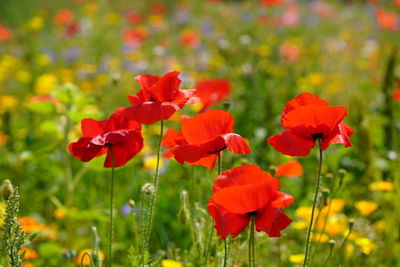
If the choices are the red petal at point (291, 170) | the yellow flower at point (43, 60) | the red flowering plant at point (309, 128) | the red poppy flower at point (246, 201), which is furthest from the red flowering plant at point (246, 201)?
the yellow flower at point (43, 60)

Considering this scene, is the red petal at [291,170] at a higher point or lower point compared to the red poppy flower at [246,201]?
higher

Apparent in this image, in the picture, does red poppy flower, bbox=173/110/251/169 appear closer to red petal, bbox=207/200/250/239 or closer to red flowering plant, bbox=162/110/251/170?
red flowering plant, bbox=162/110/251/170

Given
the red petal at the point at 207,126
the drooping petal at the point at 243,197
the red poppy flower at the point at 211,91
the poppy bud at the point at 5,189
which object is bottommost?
the drooping petal at the point at 243,197

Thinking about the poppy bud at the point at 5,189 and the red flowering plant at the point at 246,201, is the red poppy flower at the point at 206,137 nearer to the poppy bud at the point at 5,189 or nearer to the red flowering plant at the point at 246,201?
the red flowering plant at the point at 246,201

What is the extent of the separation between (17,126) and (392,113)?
2.16m

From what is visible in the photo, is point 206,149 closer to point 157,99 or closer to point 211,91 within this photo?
point 157,99

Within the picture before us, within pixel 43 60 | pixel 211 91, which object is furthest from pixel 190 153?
pixel 43 60

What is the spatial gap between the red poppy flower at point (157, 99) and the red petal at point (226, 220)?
0.78ft

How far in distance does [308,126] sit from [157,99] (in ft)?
1.07

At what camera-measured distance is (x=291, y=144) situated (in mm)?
1090

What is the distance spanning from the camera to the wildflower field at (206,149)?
108cm

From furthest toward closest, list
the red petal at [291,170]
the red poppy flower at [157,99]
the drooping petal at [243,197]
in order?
the red petal at [291,170], the red poppy flower at [157,99], the drooping petal at [243,197]

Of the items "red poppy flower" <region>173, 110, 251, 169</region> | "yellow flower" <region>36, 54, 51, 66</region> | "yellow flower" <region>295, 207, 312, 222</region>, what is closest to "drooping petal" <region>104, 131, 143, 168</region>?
"red poppy flower" <region>173, 110, 251, 169</region>

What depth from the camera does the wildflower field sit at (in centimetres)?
108
